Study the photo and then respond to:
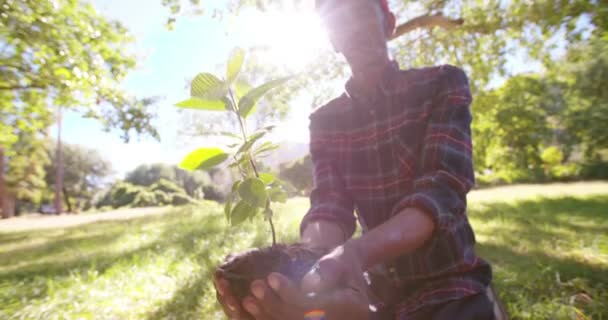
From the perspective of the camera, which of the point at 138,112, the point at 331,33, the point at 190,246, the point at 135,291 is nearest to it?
the point at 331,33

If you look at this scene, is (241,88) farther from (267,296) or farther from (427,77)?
(427,77)

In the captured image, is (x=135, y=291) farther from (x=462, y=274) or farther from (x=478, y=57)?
(x=478, y=57)

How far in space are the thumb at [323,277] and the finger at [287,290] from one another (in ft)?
0.06

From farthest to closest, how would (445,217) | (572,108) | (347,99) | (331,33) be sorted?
1. (572,108)
2. (347,99)
3. (331,33)
4. (445,217)

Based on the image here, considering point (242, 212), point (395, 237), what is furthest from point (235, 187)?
point (395, 237)

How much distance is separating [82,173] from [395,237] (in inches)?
1312

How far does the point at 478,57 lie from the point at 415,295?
297 inches

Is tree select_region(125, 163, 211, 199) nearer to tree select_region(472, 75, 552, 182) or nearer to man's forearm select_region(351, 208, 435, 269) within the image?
tree select_region(472, 75, 552, 182)

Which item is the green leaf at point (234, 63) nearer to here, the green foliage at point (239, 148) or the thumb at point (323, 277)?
the green foliage at point (239, 148)

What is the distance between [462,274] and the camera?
1155mm

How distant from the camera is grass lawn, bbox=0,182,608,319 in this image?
99.3 inches

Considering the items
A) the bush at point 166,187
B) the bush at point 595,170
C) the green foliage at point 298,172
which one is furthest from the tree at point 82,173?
the bush at point 595,170

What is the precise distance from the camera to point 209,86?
64 cm

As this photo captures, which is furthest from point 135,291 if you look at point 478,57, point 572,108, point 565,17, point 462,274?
point 572,108
